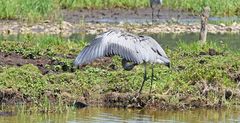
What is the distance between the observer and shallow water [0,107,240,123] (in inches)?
373

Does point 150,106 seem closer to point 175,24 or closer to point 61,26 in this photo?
point 61,26

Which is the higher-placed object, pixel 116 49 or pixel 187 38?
pixel 187 38

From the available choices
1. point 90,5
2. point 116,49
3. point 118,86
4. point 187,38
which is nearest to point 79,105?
point 118,86

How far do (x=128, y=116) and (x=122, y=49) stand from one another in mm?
843

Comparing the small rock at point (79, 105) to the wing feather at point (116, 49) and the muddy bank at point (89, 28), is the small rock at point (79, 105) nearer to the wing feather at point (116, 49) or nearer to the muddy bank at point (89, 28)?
the wing feather at point (116, 49)

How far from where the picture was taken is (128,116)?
9.89 metres

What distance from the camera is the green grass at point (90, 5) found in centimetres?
2112

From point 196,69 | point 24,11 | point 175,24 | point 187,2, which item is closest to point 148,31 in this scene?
point 175,24

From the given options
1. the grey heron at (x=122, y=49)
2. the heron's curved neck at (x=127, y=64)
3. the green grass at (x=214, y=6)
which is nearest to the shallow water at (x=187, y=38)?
the green grass at (x=214, y=6)

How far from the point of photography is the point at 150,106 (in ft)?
34.0

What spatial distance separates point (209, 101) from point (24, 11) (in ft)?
37.0

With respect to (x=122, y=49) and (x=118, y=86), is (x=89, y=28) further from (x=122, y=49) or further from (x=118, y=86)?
(x=122, y=49)

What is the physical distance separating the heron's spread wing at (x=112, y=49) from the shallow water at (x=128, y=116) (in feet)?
2.24

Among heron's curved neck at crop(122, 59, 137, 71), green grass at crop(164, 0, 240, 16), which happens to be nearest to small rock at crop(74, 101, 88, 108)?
heron's curved neck at crop(122, 59, 137, 71)
